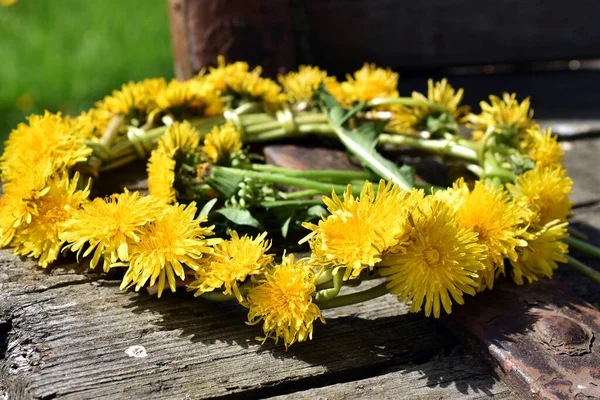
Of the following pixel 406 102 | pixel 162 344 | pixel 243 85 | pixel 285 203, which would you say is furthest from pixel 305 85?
pixel 162 344

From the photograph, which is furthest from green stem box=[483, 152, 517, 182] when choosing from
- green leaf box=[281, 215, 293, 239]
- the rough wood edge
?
the rough wood edge

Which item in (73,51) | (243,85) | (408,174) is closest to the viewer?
(408,174)

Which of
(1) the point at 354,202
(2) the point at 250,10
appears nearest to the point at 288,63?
(2) the point at 250,10

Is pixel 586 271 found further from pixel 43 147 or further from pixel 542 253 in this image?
pixel 43 147

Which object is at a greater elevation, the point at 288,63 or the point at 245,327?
the point at 288,63

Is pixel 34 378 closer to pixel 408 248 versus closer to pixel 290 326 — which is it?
pixel 290 326

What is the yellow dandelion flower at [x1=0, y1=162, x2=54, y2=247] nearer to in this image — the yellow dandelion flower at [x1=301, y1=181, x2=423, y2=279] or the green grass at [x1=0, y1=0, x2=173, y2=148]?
the yellow dandelion flower at [x1=301, y1=181, x2=423, y2=279]

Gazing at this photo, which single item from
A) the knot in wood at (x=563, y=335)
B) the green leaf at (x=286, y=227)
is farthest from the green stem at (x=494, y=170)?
the green leaf at (x=286, y=227)
